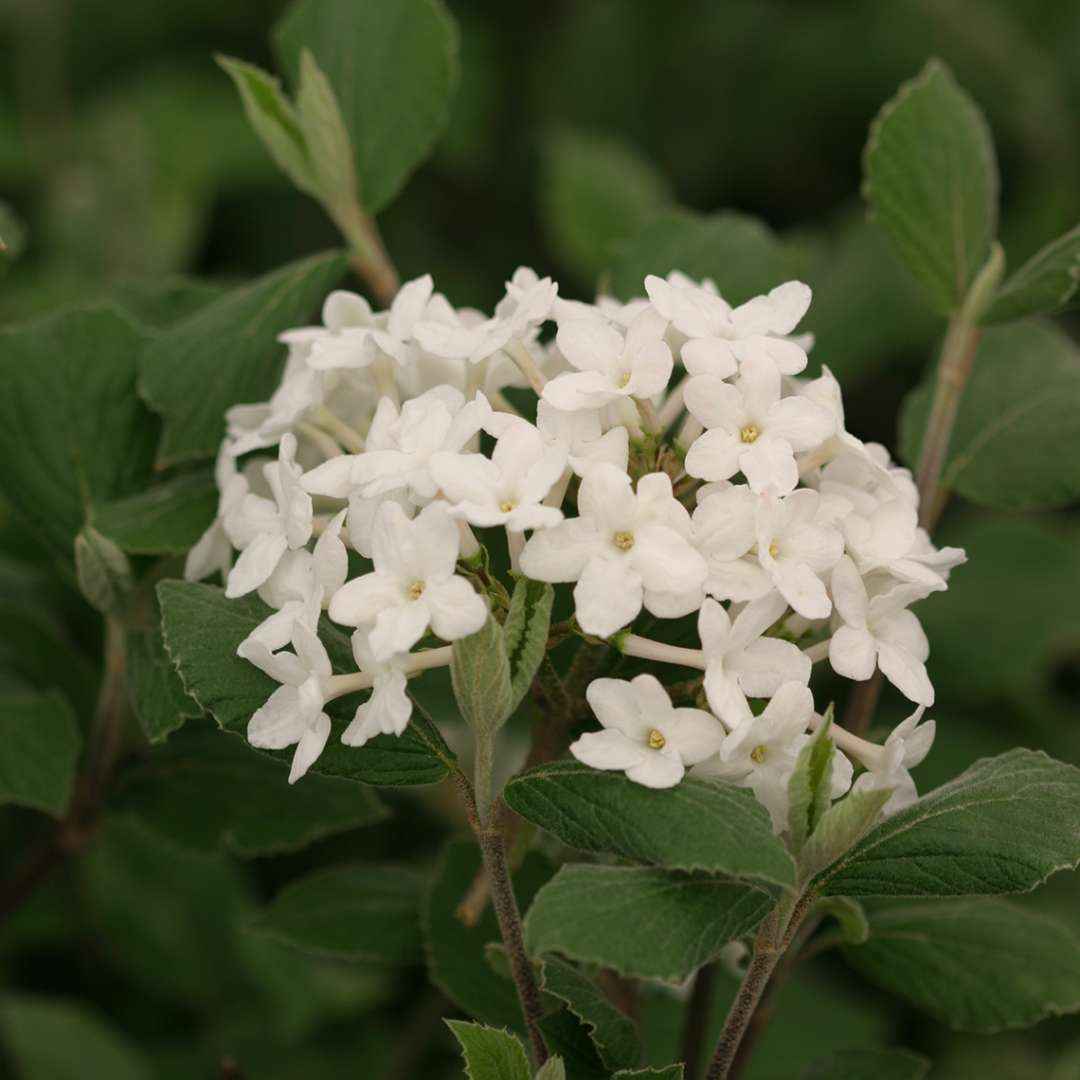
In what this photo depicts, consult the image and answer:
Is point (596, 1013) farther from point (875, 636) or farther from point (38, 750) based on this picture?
point (38, 750)

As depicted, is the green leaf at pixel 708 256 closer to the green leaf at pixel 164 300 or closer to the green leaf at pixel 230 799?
the green leaf at pixel 164 300

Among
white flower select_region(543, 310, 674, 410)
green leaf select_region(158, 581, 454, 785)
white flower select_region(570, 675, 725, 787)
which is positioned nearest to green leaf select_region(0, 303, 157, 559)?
green leaf select_region(158, 581, 454, 785)

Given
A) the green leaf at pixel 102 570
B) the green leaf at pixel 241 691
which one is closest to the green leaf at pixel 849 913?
the green leaf at pixel 241 691

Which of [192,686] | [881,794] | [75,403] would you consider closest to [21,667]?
[75,403]

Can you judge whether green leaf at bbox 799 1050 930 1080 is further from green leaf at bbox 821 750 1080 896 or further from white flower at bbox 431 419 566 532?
white flower at bbox 431 419 566 532

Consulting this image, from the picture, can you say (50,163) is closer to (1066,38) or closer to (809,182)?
(809,182)
